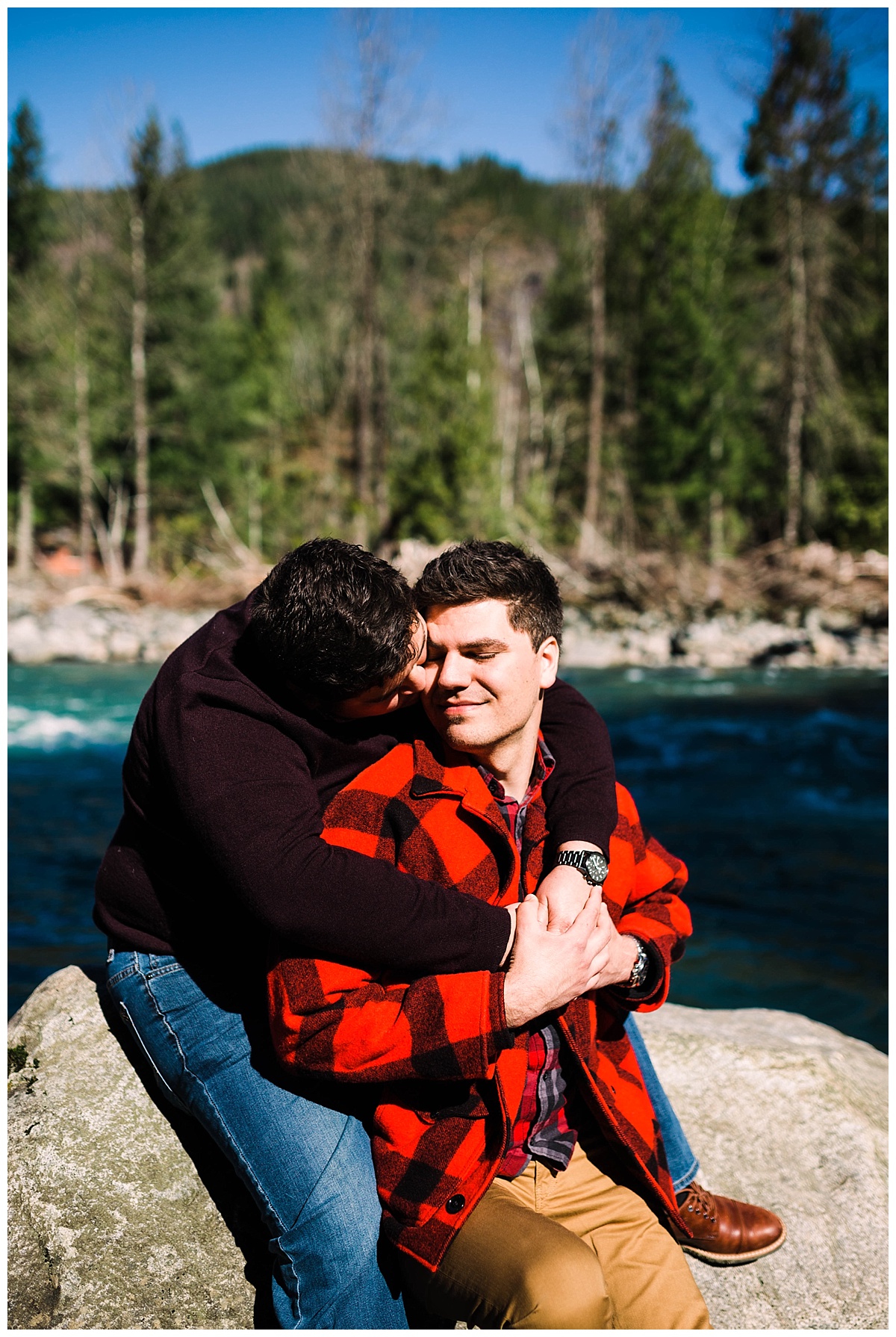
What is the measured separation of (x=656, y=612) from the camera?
20.3 metres

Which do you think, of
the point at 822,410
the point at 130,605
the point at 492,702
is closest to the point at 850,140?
the point at 822,410

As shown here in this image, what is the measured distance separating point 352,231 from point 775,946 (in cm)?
2305

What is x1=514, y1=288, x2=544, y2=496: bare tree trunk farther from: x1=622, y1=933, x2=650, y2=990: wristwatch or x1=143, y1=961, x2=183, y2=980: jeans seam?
x1=143, y1=961, x2=183, y2=980: jeans seam

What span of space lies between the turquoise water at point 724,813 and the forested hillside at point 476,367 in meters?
8.79

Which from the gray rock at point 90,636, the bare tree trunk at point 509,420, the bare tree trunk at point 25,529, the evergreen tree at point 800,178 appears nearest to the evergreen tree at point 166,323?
the bare tree trunk at point 25,529

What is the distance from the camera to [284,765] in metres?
2.14

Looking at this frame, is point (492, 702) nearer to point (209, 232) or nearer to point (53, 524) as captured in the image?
point (209, 232)

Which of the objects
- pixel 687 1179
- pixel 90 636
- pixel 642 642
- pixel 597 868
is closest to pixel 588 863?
pixel 597 868

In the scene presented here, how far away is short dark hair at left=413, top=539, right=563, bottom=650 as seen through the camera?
2.50 metres

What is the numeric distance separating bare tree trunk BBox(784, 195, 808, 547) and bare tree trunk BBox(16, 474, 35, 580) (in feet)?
66.4

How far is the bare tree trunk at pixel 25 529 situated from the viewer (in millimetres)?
25812

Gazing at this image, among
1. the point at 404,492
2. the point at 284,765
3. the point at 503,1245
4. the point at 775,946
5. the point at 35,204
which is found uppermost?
the point at 35,204

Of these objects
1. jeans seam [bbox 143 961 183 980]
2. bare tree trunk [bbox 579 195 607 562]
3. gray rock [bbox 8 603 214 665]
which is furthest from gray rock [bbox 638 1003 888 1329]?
bare tree trunk [bbox 579 195 607 562]

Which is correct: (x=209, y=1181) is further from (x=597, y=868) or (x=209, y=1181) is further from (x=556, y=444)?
(x=556, y=444)
